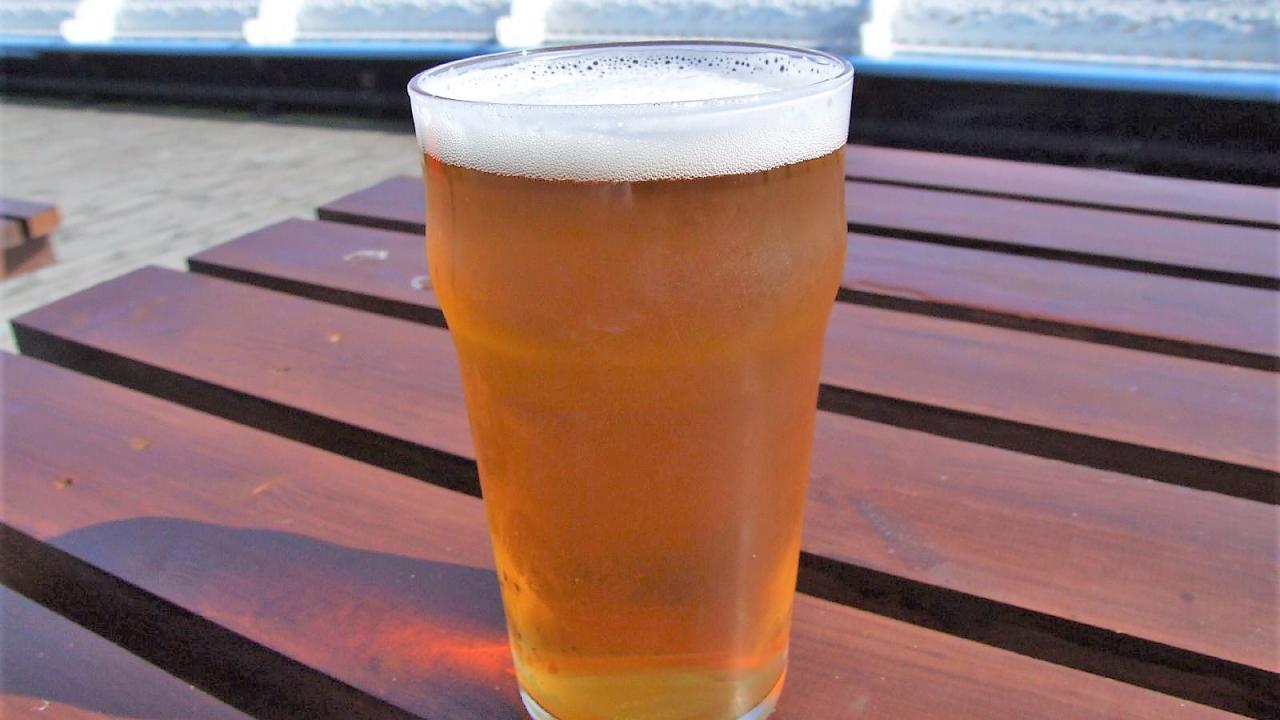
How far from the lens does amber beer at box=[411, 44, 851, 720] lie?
507mm

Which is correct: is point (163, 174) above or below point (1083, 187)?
below

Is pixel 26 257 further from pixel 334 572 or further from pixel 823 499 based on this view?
pixel 823 499

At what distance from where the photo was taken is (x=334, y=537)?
0.80 metres

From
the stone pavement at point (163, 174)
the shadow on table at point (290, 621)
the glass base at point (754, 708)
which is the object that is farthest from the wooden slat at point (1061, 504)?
the stone pavement at point (163, 174)

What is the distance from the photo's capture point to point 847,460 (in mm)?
881

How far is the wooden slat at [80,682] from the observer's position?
2.10ft

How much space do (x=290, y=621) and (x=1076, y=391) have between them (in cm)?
71

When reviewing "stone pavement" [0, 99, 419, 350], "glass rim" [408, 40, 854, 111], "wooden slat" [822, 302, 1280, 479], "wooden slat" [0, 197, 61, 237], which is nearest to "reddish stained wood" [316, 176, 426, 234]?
"wooden slat" [822, 302, 1280, 479]

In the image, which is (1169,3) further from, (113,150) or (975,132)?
(113,150)

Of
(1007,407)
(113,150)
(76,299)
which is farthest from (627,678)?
(113,150)

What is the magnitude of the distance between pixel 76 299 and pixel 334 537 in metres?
0.68

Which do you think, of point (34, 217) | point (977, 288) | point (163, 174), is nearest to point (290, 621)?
point (977, 288)

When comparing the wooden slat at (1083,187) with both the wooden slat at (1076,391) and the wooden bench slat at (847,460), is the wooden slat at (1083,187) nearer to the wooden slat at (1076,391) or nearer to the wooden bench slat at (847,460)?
the wooden slat at (1076,391)

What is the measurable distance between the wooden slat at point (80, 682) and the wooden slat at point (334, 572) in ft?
0.19
